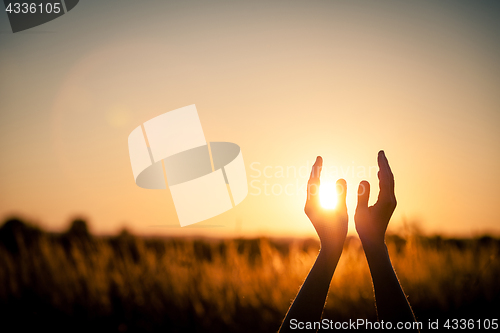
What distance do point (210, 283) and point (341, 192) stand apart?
1532 mm

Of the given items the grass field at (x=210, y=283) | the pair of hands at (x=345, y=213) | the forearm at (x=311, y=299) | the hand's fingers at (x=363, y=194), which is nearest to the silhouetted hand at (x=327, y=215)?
the pair of hands at (x=345, y=213)

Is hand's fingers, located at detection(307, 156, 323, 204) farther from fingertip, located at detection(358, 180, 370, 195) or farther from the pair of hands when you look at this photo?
fingertip, located at detection(358, 180, 370, 195)

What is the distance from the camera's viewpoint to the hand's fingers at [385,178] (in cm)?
186

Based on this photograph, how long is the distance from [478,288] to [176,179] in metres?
2.71

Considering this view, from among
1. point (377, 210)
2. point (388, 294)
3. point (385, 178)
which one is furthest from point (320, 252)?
point (385, 178)

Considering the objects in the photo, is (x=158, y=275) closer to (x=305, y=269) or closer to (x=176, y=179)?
(x=176, y=179)

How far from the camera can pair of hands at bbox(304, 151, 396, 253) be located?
166 centimetres

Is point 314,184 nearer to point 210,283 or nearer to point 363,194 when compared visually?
point 363,194

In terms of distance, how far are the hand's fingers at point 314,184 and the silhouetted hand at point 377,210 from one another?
270 millimetres

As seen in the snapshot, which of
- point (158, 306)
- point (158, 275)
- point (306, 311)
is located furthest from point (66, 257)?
point (306, 311)

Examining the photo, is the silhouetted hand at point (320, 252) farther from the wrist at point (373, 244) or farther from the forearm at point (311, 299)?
the wrist at point (373, 244)

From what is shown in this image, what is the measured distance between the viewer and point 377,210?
1.79m

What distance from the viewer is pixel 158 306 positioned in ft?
7.61

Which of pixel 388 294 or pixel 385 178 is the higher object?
pixel 385 178
